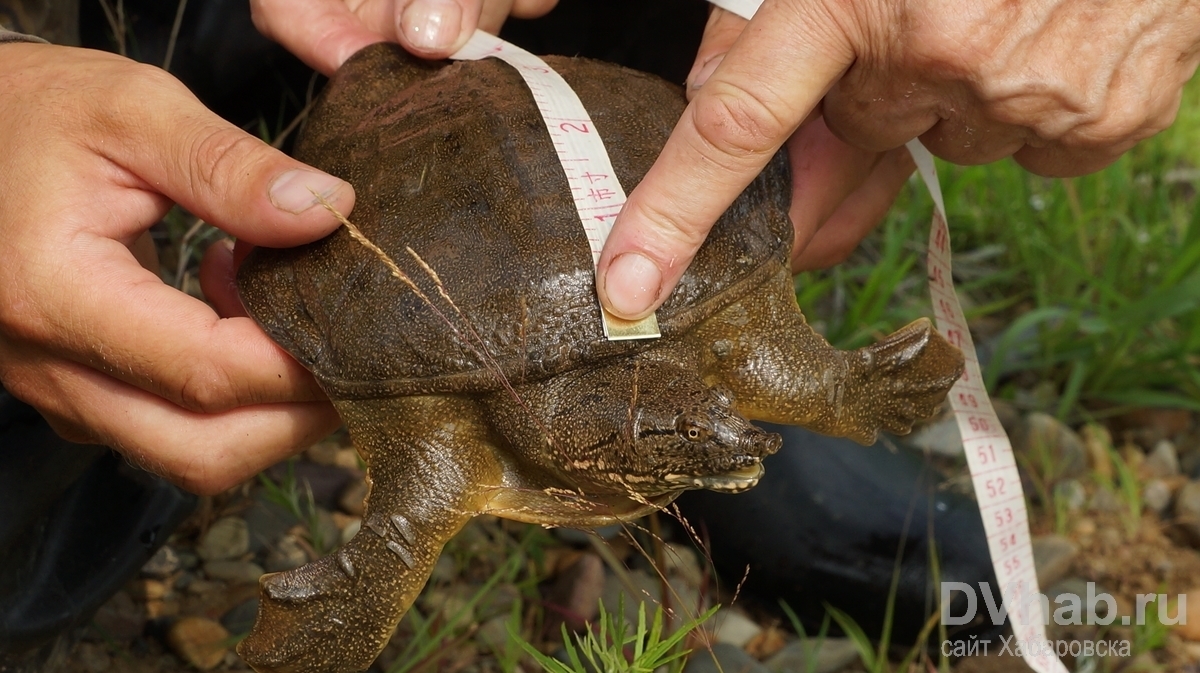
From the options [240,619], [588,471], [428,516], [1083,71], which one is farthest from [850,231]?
[240,619]

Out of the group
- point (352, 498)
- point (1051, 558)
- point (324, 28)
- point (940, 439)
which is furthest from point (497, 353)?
point (940, 439)

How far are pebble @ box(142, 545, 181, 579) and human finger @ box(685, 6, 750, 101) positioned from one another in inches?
68.5

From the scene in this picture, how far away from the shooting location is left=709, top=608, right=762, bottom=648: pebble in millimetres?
2666

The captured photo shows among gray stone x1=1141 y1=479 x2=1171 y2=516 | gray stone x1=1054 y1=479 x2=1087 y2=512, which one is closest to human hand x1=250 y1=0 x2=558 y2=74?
gray stone x1=1054 y1=479 x2=1087 y2=512

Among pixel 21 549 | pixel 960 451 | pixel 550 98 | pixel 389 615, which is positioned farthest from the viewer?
→ pixel 960 451

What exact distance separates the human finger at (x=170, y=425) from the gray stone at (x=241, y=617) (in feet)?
2.08

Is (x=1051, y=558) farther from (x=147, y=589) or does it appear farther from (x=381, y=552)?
(x=147, y=589)

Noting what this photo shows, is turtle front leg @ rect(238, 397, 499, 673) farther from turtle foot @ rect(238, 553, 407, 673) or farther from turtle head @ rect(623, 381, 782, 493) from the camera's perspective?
turtle head @ rect(623, 381, 782, 493)

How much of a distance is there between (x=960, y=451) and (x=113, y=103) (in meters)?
2.58

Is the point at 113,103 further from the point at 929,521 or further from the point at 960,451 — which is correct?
the point at 960,451

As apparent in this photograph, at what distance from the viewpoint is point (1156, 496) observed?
3086mm

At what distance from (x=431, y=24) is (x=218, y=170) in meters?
0.60

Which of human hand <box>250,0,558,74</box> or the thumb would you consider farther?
human hand <box>250,0,558,74</box>

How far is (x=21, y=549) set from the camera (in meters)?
2.05
